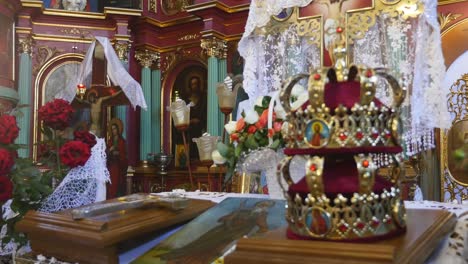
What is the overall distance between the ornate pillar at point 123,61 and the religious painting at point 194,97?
73cm

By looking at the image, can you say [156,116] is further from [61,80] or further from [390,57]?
[390,57]

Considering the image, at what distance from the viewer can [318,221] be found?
0.71 m

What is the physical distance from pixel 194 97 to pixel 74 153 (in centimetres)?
551

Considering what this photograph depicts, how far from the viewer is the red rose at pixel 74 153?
4.10ft

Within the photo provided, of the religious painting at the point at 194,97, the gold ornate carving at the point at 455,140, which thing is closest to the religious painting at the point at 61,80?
the religious painting at the point at 194,97

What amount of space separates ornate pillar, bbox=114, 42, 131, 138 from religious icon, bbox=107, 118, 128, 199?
82 millimetres

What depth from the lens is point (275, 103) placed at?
1437 mm

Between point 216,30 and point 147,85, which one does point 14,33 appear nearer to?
point 147,85

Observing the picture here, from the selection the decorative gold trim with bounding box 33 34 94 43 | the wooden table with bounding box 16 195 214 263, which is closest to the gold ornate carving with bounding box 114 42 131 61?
the decorative gold trim with bounding box 33 34 94 43

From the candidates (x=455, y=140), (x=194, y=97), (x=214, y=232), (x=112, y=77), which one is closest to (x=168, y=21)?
(x=194, y=97)

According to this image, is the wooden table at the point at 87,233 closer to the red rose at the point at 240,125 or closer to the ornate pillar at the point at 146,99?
the red rose at the point at 240,125

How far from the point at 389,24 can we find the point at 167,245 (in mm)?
2327

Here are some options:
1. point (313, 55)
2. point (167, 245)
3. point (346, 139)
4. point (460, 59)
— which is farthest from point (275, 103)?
point (460, 59)

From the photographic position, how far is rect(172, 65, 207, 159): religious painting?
6648 mm
